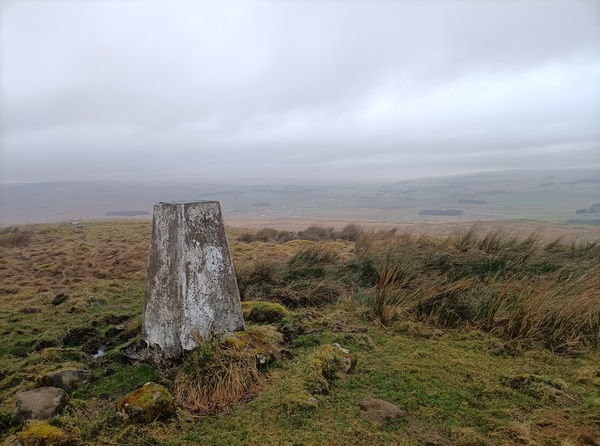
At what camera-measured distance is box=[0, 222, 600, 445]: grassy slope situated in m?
3.00

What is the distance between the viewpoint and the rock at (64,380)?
3.89 metres

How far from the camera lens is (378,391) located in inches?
145

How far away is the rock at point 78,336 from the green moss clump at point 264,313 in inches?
92.1

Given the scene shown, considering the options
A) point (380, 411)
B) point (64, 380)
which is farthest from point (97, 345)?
point (380, 411)

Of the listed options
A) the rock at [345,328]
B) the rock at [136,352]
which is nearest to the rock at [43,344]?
the rock at [136,352]

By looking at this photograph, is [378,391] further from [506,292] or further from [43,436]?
[506,292]

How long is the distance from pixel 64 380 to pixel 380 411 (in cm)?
320

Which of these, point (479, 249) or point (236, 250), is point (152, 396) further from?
point (236, 250)

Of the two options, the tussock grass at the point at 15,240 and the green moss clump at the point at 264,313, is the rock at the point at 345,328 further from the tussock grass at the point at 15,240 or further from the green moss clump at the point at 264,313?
the tussock grass at the point at 15,240

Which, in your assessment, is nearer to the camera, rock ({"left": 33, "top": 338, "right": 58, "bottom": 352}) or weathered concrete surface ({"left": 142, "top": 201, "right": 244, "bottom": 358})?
weathered concrete surface ({"left": 142, "top": 201, "right": 244, "bottom": 358})

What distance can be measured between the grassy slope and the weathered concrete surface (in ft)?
1.70

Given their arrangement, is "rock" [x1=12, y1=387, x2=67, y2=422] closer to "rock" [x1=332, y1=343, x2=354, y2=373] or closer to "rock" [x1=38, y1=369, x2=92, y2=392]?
"rock" [x1=38, y1=369, x2=92, y2=392]

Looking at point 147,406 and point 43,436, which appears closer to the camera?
point 43,436

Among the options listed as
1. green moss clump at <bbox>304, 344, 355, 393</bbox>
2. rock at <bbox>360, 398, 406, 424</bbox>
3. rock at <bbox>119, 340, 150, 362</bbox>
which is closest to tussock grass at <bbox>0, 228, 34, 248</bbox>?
rock at <bbox>119, 340, 150, 362</bbox>
